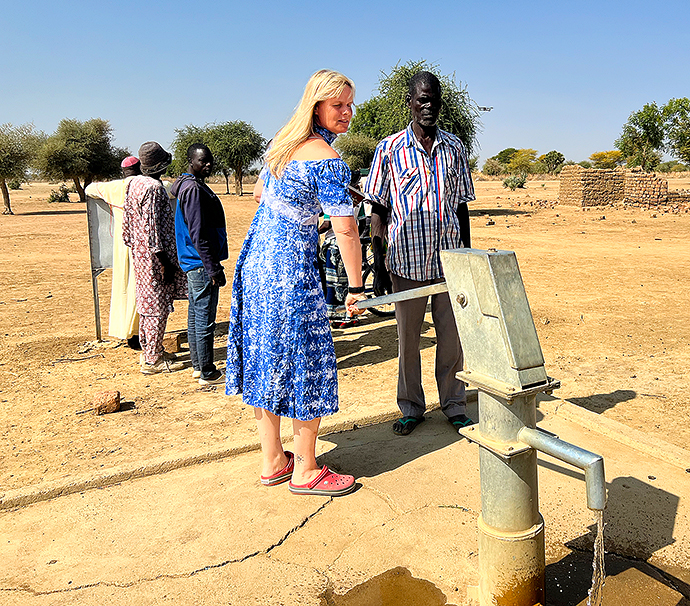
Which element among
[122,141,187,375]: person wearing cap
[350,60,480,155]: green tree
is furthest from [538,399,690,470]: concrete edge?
[350,60,480,155]: green tree

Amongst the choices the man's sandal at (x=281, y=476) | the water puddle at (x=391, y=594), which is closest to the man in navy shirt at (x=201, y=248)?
the man's sandal at (x=281, y=476)

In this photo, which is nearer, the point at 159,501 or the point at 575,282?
the point at 159,501

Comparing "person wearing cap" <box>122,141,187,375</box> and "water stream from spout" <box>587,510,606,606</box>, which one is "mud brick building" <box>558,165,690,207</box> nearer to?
"person wearing cap" <box>122,141,187,375</box>

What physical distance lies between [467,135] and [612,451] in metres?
21.4

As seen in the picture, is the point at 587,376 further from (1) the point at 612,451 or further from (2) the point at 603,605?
(2) the point at 603,605

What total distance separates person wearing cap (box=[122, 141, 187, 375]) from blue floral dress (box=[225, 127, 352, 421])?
8.31 feet

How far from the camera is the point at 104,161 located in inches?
1455

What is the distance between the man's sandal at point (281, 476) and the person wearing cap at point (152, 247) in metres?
2.55

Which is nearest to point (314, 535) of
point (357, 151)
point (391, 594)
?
point (391, 594)

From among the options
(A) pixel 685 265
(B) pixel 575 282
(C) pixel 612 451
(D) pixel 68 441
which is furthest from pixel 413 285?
(A) pixel 685 265

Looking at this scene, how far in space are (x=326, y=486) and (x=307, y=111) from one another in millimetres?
1747

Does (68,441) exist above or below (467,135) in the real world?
below

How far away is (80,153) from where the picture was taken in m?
35.3

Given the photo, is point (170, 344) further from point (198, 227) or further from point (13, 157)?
point (13, 157)
